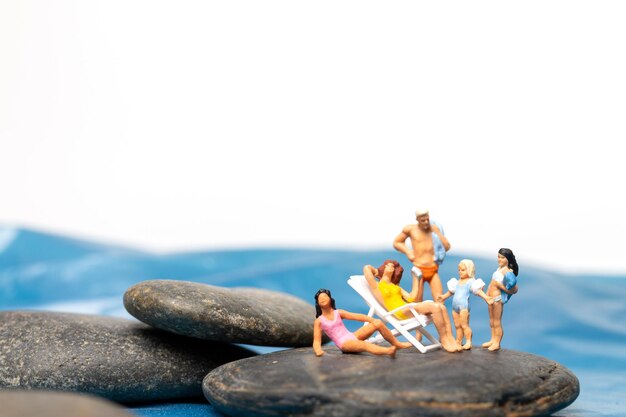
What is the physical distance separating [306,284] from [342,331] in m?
4.14

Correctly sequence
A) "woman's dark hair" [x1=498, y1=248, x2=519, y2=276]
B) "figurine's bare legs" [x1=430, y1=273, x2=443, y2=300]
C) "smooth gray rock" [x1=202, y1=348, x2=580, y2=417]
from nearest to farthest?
"smooth gray rock" [x1=202, y1=348, x2=580, y2=417]
"woman's dark hair" [x1=498, y1=248, x2=519, y2=276]
"figurine's bare legs" [x1=430, y1=273, x2=443, y2=300]

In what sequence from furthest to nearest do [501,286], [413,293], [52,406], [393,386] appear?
[413,293], [501,286], [393,386], [52,406]

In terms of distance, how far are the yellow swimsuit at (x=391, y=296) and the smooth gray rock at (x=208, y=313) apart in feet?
2.30

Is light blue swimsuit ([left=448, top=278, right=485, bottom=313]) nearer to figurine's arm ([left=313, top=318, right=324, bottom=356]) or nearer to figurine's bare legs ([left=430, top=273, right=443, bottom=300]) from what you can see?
figurine's bare legs ([left=430, top=273, right=443, bottom=300])

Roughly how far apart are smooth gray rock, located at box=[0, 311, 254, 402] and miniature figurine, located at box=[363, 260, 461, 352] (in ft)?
4.12

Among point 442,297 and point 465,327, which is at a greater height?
point 442,297

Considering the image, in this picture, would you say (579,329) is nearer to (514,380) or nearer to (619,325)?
(619,325)

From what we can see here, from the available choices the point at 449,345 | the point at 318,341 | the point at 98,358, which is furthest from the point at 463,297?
the point at 98,358

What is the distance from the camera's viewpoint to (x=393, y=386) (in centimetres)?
432

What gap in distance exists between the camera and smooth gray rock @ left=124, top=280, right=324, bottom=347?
5.12m

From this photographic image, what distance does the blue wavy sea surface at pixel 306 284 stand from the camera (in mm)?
7676

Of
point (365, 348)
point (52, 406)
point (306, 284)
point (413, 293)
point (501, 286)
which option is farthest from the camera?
point (306, 284)

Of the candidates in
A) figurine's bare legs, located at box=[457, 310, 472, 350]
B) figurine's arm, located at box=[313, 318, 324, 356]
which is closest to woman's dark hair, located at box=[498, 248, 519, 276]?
figurine's bare legs, located at box=[457, 310, 472, 350]

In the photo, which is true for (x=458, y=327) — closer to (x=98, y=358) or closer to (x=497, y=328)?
(x=497, y=328)
